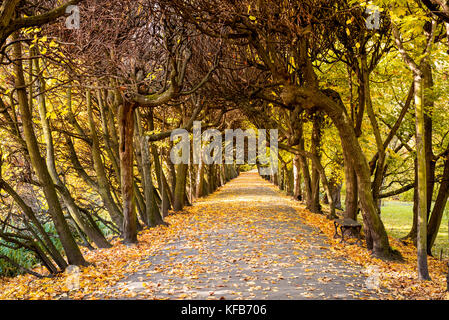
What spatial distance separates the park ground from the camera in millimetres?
6805

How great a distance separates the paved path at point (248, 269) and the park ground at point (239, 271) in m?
0.02

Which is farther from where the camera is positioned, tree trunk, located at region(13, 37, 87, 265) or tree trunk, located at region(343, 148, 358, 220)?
tree trunk, located at region(343, 148, 358, 220)

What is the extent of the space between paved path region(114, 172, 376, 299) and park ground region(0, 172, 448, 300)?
17 millimetres

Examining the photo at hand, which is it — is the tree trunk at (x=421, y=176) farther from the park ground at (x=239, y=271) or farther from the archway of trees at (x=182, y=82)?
the park ground at (x=239, y=271)

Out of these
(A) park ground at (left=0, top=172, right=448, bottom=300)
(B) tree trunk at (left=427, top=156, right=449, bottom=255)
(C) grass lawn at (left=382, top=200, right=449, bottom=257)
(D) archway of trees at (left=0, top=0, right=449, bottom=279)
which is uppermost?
(D) archway of trees at (left=0, top=0, right=449, bottom=279)

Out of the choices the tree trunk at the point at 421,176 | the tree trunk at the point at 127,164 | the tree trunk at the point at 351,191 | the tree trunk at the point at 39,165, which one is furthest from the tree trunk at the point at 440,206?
the tree trunk at the point at 39,165

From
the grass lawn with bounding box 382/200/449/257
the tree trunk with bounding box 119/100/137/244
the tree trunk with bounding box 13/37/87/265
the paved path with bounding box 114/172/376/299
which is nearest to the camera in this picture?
the paved path with bounding box 114/172/376/299

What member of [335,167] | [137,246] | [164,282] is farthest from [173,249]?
[335,167]

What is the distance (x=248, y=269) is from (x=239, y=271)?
0.84 ft

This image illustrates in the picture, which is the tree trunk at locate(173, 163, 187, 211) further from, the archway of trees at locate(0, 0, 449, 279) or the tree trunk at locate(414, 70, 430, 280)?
the tree trunk at locate(414, 70, 430, 280)

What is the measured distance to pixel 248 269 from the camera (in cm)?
839

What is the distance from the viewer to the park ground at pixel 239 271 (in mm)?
6805

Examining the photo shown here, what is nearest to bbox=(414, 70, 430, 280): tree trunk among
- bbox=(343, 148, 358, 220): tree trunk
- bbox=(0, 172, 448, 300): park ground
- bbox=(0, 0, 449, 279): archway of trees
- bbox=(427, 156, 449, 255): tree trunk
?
bbox=(0, 0, 449, 279): archway of trees
